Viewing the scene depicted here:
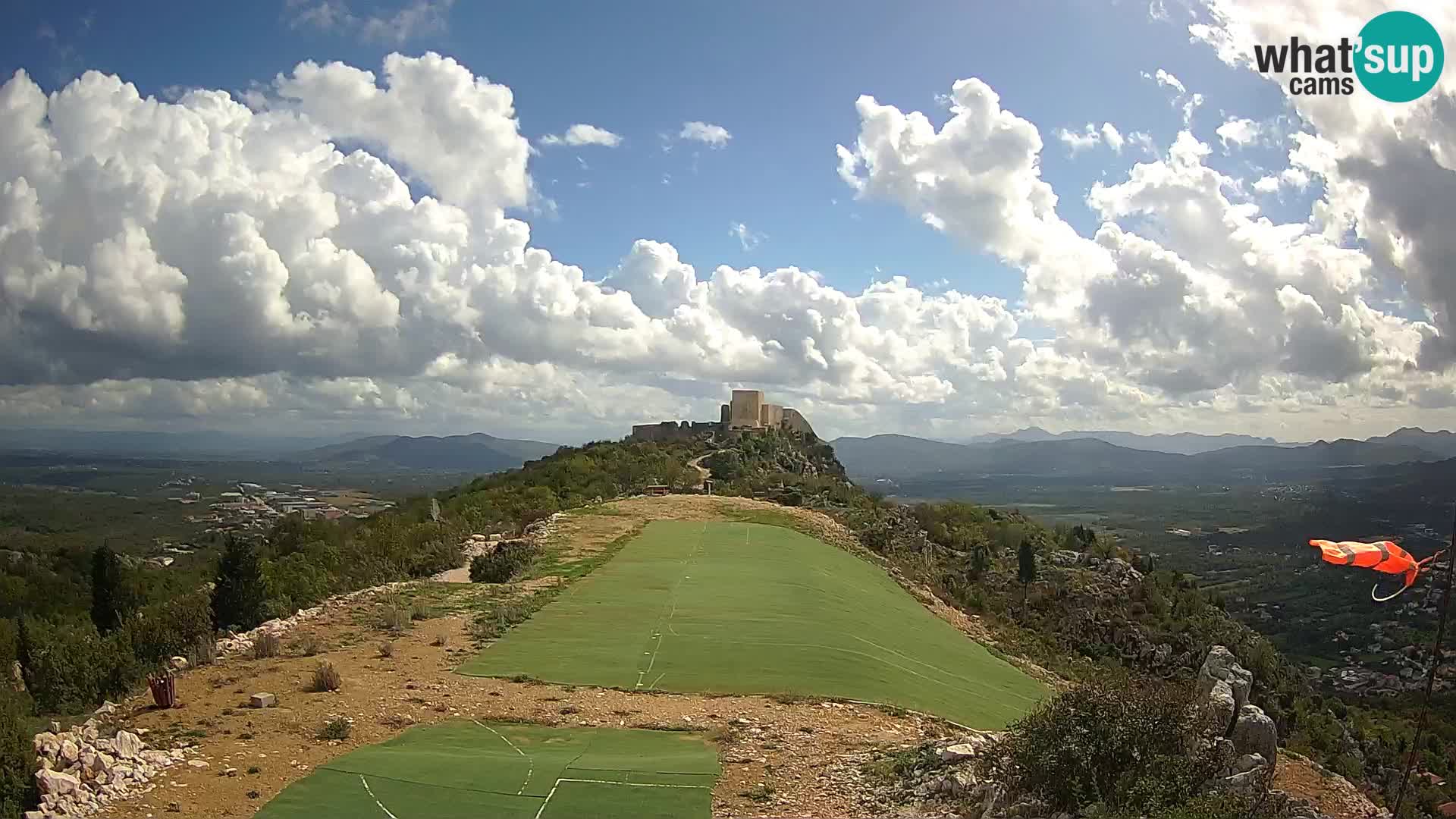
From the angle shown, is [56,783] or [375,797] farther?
[375,797]

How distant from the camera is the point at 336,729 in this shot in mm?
11273

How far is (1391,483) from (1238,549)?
24578 millimetres

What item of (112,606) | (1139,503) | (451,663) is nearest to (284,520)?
(112,606)

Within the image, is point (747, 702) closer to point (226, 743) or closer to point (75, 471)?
point (226, 743)

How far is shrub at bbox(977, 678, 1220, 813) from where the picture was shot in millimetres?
7914

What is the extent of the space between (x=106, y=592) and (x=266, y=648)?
19.6m

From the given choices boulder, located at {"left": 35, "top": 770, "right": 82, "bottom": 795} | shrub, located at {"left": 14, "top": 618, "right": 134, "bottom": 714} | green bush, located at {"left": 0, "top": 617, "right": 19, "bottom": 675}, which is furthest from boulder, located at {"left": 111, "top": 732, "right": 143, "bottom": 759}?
green bush, located at {"left": 0, "top": 617, "right": 19, "bottom": 675}

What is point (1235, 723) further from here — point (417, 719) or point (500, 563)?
point (500, 563)

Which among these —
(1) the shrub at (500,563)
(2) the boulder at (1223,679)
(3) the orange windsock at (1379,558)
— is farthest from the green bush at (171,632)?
(3) the orange windsock at (1379,558)

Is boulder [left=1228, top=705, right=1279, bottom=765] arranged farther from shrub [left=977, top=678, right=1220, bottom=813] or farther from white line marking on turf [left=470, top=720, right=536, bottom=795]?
white line marking on turf [left=470, top=720, right=536, bottom=795]

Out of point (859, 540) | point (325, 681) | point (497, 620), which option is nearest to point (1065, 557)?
point (859, 540)

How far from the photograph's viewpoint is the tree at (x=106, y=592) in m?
28.4

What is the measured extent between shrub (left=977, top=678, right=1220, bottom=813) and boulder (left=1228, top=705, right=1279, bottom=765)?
177 centimetres

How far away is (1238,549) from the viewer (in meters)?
69.9
